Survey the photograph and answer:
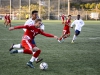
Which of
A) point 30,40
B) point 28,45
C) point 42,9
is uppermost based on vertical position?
point 42,9

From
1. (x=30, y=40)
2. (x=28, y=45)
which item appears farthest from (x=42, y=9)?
(x=28, y=45)

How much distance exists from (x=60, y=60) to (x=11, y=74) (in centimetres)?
318

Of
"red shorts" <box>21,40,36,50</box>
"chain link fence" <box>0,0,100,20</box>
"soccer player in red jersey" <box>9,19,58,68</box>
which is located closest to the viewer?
"soccer player in red jersey" <box>9,19,58,68</box>

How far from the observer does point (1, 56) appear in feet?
40.2

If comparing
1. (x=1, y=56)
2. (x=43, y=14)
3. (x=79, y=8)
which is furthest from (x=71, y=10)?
(x=1, y=56)

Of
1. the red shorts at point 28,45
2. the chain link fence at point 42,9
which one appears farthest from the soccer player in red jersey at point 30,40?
the chain link fence at point 42,9

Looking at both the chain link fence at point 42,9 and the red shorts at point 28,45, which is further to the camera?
the chain link fence at point 42,9

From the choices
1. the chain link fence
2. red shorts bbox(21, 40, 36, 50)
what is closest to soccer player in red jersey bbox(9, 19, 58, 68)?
red shorts bbox(21, 40, 36, 50)

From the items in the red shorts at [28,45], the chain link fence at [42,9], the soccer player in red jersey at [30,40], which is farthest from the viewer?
the chain link fence at [42,9]

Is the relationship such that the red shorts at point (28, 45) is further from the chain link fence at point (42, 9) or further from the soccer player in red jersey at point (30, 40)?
the chain link fence at point (42, 9)

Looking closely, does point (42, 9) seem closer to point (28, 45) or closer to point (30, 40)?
point (30, 40)

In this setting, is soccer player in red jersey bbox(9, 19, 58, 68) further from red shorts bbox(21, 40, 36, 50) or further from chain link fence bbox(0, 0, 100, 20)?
chain link fence bbox(0, 0, 100, 20)

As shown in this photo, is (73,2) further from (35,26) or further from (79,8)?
(35,26)

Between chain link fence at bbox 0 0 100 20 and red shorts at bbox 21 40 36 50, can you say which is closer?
red shorts at bbox 21 40 36 50
